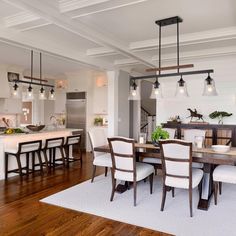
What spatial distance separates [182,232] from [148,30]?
10.4 feet

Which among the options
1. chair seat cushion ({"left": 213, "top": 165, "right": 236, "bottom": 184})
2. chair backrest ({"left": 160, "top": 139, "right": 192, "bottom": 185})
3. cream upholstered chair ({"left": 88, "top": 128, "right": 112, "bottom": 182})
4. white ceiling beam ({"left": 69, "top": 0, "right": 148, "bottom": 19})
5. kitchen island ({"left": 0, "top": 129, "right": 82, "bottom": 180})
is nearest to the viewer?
white ceiling beam ({"left": 69, "top": 0, "right": 148, "bottom": 19})

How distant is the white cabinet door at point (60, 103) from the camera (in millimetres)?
8734

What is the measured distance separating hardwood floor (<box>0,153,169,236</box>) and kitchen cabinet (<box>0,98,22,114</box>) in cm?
353

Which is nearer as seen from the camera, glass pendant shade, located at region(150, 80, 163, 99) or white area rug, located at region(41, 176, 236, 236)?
white area rug, located at region(41, 176, 236, 236)

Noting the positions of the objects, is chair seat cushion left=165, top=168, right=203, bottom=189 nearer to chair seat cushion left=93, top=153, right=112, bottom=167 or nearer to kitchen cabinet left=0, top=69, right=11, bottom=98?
chair seat cushion left=93, top=153, right=112, bottom=167

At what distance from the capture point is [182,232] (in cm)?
268

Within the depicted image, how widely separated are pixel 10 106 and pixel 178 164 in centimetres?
601

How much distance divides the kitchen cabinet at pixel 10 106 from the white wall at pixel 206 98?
4.39 meters

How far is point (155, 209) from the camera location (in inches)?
130

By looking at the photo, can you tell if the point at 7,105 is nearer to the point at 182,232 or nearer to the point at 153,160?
the point at 153,160

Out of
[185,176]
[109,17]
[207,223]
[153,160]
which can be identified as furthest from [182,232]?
[109,17]

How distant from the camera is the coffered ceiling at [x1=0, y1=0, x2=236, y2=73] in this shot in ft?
10.2

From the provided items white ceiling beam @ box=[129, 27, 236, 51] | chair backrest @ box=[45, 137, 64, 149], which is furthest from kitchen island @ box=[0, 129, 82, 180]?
white ceiling beam @ box=[129, 27, 236, 51]

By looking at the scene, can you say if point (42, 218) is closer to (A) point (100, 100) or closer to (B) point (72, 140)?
(B) point (72, 140)
